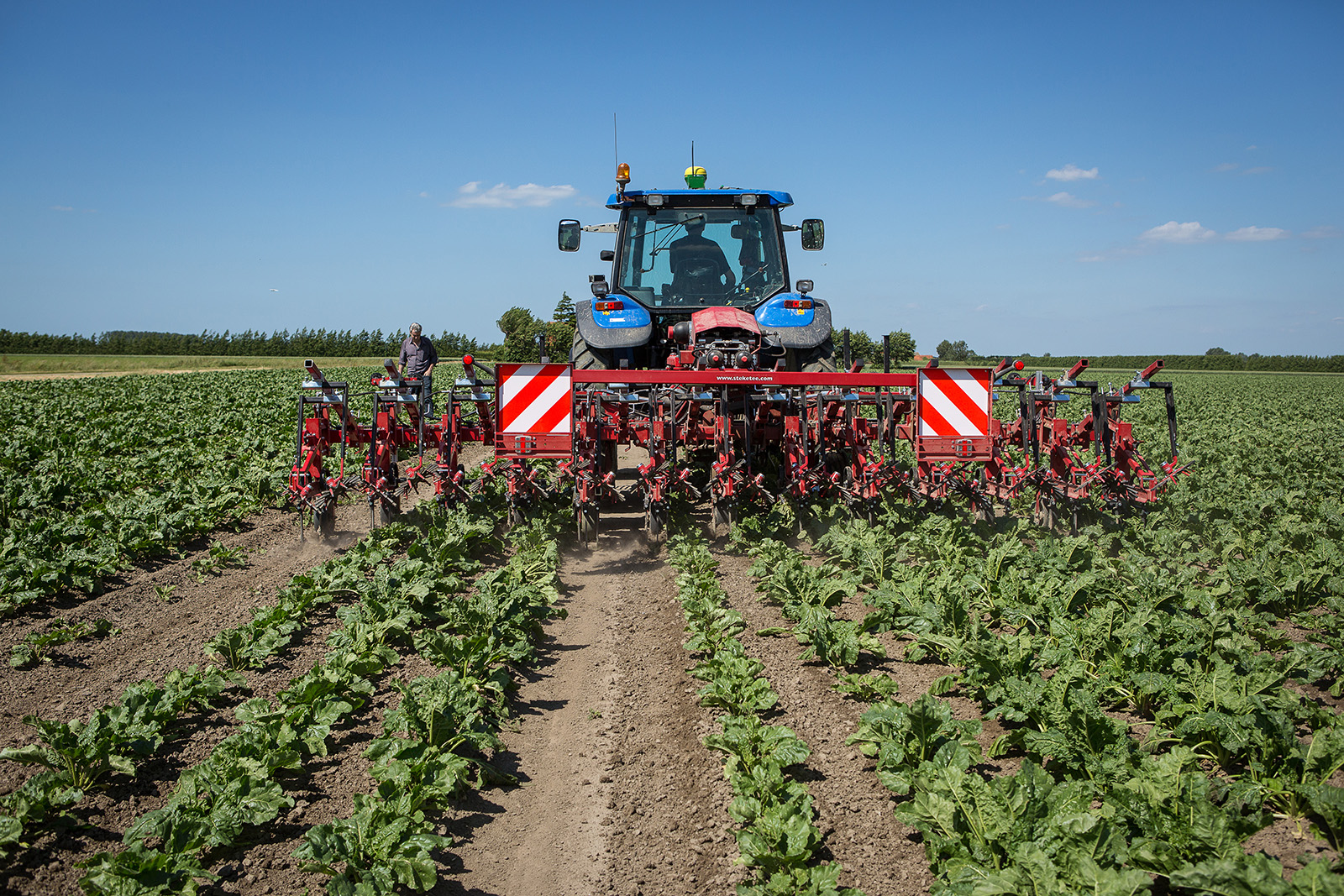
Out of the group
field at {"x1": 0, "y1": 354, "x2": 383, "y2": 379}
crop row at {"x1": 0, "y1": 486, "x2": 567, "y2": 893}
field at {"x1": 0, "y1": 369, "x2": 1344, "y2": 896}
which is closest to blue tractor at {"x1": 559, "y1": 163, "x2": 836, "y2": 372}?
field at {"x1": 0, "y1": 369, "x2": 1344, "y2": 896}

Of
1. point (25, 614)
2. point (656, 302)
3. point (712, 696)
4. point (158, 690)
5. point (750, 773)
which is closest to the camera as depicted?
point (750, 773)

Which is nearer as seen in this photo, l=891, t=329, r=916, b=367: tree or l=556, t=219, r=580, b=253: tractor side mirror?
l=556, t=219, r=580, b=253: tractor side mirror

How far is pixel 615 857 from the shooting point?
3057 millimetres

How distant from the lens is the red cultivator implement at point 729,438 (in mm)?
6695

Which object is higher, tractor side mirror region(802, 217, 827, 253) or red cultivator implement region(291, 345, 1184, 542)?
tractor side mirror region(802, 217, 827, 253)

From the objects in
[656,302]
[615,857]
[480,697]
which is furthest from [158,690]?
[656,302]

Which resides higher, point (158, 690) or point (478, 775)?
point (158, 690)

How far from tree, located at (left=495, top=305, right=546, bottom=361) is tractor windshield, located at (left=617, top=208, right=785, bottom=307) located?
20.6 m

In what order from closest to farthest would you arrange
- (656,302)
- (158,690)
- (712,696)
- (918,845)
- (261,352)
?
(918,845)
(158,690)
(712,696)
(656,302)
(261,352)

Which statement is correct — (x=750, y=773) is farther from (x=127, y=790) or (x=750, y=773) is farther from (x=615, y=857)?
(x=127, y=790)

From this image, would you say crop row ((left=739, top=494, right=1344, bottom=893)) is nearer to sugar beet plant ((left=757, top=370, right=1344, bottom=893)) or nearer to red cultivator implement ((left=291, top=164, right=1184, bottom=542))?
sugar beet plant ((left=757, top=370, right=1344, bottom=893))

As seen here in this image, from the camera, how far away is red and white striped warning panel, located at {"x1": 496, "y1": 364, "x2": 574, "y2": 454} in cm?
655

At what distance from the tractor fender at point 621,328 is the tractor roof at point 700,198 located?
1.05m

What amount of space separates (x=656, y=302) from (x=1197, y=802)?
6526 mm
